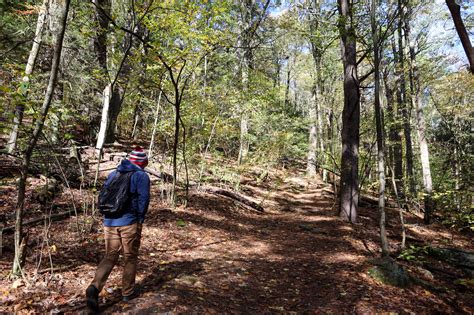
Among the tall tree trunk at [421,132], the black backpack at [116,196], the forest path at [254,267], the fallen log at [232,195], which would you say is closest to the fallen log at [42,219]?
the forest path at [254,267]

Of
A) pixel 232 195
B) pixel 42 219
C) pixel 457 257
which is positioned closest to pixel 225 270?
pixel 42 219

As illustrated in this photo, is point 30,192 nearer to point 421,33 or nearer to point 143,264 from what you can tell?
point 143,264

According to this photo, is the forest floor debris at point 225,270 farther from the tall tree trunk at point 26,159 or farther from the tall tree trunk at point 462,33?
the tall tree trunk at point 462,33

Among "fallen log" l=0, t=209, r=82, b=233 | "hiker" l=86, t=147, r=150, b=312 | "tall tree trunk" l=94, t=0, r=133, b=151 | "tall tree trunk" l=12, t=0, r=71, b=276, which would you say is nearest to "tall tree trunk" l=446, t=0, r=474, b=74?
"hiker" l=86, t=147, r=150, b=312

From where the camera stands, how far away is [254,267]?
5.47 meters

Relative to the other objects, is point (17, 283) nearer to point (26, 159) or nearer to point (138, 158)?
point (26, 159)

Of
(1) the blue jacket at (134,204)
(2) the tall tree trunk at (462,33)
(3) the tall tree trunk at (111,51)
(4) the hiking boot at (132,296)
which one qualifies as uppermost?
(3) the tall tree trunk at (111,51)

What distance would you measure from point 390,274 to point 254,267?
7.81 ft

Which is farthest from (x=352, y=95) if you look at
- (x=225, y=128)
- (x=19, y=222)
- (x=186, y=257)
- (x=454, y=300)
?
(x=19, y=222)

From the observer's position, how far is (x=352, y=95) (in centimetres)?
943

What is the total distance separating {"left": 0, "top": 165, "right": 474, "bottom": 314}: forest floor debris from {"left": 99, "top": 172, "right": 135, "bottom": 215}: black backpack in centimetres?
107

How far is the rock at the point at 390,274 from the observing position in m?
4.93

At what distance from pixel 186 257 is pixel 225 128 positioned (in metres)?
5.90

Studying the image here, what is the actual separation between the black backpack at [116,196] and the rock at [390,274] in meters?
4.38
